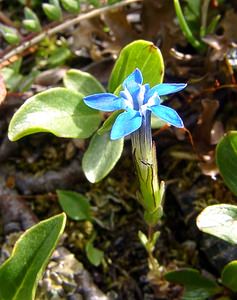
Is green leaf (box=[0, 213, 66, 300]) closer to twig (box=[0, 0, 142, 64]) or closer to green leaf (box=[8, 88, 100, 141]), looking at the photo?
green leaf (box=[8, 88, 100, 141])

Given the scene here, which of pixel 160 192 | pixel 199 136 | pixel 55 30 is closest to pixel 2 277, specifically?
pixel 160 192

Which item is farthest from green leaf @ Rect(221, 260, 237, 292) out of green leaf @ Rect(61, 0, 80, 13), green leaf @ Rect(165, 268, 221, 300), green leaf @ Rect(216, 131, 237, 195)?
green leaf @ Rect(61, 0, 80, 13)

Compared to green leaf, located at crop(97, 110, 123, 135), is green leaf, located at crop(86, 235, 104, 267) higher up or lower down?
lower down

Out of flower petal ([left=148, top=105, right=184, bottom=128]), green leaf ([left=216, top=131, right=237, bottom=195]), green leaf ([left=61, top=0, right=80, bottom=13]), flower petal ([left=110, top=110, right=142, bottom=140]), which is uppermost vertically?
flower petal ([left=110, top=110, right=142, bottom=140])

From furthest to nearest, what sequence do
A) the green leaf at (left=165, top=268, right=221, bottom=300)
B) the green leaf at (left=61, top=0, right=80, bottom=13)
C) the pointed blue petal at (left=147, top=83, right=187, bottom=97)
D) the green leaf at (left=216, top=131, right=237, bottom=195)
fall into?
the green leaf at (left=61, top=0, right=80, bottom=13), the green leaf at (left=165, top=268, right=221, bottom=300), the green leaf at (left=216, top=131, right=237, bottom=195), the pointed blue petal at (left=147, top=83, right=187, bottom=97)

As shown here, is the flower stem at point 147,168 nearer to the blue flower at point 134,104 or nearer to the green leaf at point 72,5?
the blue flower at point 134,104

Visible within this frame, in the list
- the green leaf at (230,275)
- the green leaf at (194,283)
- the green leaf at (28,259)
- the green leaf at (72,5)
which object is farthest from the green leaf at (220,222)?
the green leaf at (72,5)

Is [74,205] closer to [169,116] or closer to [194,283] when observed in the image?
[194,283]
